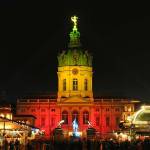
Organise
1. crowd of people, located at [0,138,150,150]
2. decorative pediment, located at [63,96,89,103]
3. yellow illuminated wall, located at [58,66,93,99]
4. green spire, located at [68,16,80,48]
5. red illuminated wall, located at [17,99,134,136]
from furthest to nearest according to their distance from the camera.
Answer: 1. green spire, located at [68,16,80,48]
2. yellow illuminated wall, located at [58,66,93,99]
3. decorative pediment, located at [63,96,89,103]
4. red illuminated wall, located at [17,99,134,136]
5. crowd of people, located at [0,138,150,150]

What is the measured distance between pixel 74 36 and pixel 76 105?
17207 mm

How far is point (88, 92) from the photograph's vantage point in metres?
145

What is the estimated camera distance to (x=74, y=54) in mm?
146250

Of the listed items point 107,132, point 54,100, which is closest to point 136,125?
point 107,132

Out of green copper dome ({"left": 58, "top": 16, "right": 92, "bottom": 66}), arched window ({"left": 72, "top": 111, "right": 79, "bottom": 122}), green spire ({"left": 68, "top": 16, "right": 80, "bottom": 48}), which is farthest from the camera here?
green spire ({"left": 68, "top": 16, "right": 80, "bottom": 48})

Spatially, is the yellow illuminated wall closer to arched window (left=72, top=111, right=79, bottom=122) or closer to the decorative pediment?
the decorative pediment

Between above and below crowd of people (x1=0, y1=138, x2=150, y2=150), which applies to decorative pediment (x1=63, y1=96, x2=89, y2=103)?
above

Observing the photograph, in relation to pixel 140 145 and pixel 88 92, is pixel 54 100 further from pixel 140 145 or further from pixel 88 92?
pixel 140 145

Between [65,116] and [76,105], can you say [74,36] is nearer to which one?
[76,105]

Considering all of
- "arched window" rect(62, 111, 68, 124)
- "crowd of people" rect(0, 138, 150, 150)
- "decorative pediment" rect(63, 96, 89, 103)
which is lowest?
"crowd of people" rect(0, 138, 150, 150)

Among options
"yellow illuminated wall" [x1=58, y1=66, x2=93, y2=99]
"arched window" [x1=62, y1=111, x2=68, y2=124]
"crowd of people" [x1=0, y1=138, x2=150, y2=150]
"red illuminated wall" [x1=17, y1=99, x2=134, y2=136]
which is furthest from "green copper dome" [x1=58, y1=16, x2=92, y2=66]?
"crowd of people" [x1=0, y1=138, x2=150, y2=150]

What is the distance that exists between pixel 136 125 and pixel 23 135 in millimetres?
12324

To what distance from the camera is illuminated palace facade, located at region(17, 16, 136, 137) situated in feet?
460

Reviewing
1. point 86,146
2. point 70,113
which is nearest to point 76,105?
point 70,113
